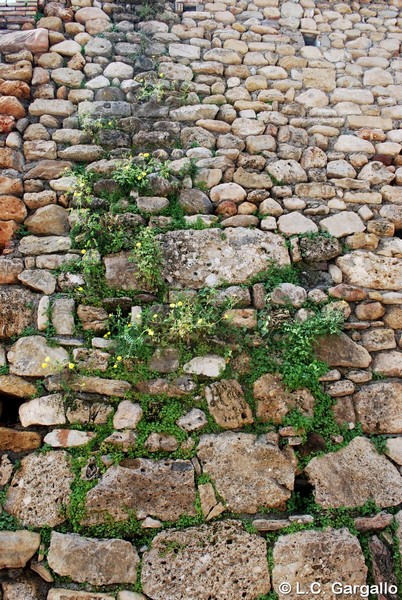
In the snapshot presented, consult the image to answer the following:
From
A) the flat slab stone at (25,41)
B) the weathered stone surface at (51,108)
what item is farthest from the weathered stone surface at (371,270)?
the flat slab stone at (25,41)

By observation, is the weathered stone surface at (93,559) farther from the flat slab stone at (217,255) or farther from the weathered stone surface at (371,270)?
the weathered stone surface at (371,270)

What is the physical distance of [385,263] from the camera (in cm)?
350

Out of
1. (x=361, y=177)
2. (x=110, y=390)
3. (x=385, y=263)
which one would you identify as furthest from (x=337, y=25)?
(x=110, y=390)

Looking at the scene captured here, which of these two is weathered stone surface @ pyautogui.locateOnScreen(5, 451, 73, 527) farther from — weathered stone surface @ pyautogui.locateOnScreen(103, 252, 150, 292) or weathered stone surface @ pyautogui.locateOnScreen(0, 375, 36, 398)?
weathered stone surface @ pyautogui.locateOnScreen(103, 252, 150, 292)

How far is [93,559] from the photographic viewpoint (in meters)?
2.56

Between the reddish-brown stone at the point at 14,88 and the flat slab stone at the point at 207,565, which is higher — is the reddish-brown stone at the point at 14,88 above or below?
above

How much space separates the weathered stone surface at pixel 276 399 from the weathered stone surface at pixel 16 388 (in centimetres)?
137

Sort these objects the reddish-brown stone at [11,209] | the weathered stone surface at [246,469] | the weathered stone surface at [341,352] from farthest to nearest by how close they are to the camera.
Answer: the reddish-brown stone at [11,209]
the weathered stone surface at [341,352]
the weathered stone surface at [246,469]

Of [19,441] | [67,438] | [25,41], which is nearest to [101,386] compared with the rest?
[67,438]

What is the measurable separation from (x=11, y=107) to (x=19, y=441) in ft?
8.09

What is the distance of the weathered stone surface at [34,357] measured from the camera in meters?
2.96

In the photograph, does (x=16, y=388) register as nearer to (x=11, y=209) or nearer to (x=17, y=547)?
(x=17, y=547)

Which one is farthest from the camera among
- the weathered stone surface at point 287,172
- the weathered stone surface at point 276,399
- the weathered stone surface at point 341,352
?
the weathered stone surface at point 287,172

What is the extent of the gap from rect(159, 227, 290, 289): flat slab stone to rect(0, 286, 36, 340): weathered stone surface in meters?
0.91
